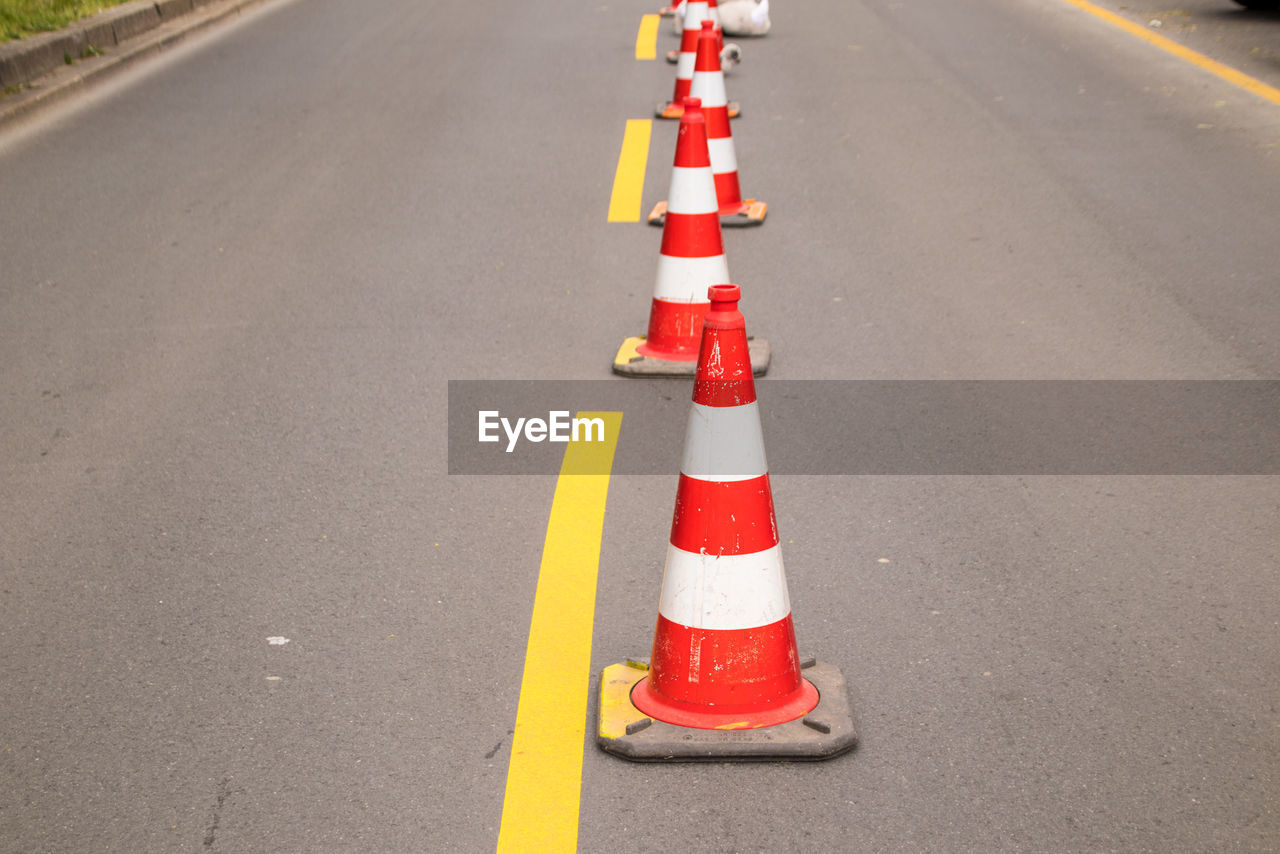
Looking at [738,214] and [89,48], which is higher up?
[738,214]

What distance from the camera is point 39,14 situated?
1219 cm

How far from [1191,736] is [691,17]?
29.1ft

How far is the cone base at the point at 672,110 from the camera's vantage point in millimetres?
9820

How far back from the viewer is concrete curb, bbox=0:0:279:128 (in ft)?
34.9

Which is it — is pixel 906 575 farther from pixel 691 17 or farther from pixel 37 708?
pixel 691 17

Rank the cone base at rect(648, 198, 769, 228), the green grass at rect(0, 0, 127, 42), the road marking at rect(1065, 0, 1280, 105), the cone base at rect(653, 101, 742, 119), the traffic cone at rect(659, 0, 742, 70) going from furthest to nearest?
the green grass at rect(0, 0, 127, 42), the road marking at rect(1065, 0, 1280, 105), the traffic cone at rect(659, 0, 742, 70), the cone base at rect(653, 101, 742, 119), the cone base at rect(648, 198, 769, 228)

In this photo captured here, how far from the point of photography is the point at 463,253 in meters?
7.04

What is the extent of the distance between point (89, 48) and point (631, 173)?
634 cm

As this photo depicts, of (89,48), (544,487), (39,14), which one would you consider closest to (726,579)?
(544,487)

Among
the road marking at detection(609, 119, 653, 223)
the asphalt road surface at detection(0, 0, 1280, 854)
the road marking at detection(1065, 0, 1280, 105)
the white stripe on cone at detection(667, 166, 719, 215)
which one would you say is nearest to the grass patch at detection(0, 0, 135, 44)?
the asphalt road surface at detection(0, 0, 1280, 854)

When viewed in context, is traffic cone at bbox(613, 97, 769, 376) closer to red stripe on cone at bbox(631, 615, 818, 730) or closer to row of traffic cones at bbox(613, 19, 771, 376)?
row of traffic cones at bbox(613, 19, 771, 376)

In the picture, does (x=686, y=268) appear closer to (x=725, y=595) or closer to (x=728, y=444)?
(x=728, y=444)

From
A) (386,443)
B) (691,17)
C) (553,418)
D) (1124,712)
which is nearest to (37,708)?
(386,443)

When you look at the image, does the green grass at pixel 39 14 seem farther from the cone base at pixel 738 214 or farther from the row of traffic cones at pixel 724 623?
the row of traffic cones at pixel 724 623
